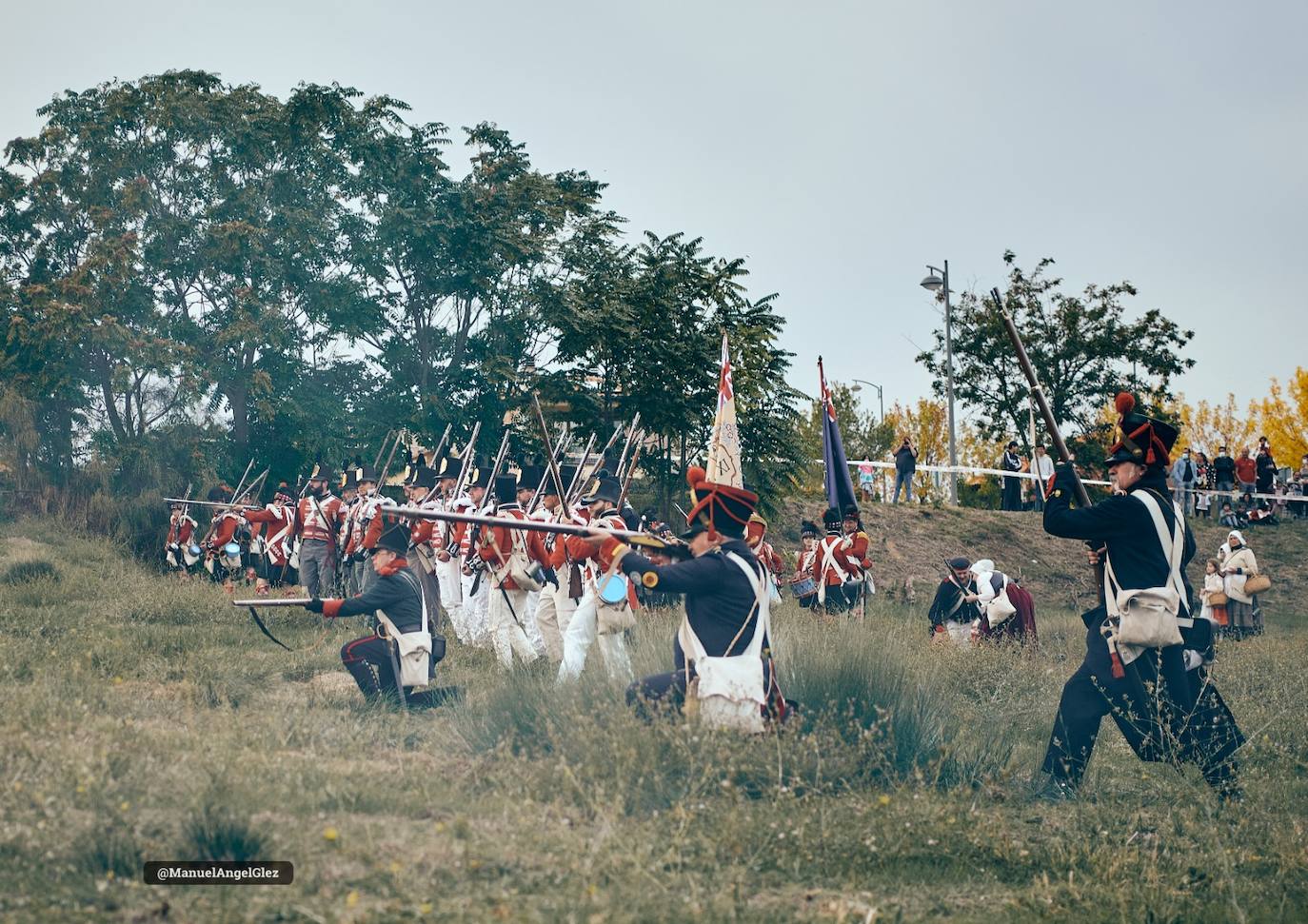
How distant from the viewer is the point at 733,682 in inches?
278

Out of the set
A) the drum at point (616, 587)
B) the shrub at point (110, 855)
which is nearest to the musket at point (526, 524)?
the drum at point (616, 587)

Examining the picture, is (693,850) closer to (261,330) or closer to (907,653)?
(907,653)

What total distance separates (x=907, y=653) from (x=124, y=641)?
6833 millimetres

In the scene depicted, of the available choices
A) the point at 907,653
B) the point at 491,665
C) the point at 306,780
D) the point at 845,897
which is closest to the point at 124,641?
the point at 491,665

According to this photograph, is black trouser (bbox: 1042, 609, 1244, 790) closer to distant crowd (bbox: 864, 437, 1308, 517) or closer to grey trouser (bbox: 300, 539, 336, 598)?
grey trouser (bbox: 300, 539, 336, 598)

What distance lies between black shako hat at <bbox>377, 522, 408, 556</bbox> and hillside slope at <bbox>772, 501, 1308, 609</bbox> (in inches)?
608

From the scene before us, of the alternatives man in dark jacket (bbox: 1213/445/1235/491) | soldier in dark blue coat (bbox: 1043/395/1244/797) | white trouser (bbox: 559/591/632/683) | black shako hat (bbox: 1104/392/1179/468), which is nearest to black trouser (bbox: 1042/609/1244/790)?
soldier in dark blue coat (bbox: 1043/395/1244/797)

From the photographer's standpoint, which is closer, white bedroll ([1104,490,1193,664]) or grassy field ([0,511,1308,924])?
grassy field ([0,511,1308,924])

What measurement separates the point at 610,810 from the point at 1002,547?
24614 millimetres

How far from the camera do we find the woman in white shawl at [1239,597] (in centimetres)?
1758

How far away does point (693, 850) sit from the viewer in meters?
5.75

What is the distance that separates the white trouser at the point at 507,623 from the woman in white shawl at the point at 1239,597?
1056cm

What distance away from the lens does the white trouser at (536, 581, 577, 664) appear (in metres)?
12.0

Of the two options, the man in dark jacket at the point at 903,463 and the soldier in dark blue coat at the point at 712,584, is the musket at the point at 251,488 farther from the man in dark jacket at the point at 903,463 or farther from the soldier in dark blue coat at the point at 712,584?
the man in dark jacket at the point at 903,463
